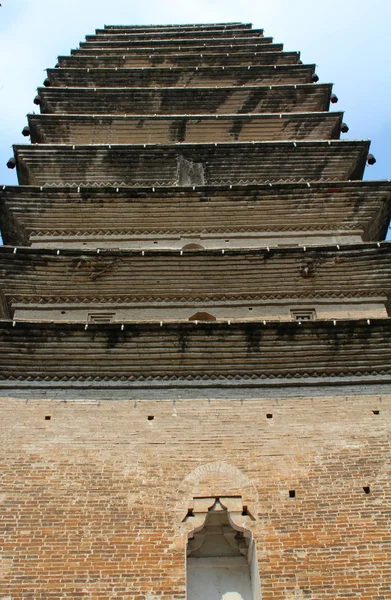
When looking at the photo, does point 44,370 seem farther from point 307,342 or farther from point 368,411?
point 368,411

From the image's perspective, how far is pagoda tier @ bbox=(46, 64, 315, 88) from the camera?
667 inches

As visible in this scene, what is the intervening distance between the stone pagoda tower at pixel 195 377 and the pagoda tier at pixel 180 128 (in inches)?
35.1

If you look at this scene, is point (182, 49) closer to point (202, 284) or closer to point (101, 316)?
point (202, 284)

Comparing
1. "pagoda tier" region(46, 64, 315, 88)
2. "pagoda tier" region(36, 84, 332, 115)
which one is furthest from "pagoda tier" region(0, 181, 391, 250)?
"pagoda tier" region(46, 64, 315, 88)

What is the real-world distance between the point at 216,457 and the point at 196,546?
3.39 feet

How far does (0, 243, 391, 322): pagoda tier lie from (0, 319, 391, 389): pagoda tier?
1.57m

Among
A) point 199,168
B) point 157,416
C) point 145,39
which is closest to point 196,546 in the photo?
point 157,416

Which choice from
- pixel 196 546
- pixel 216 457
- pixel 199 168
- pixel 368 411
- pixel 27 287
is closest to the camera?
pixel 196 546

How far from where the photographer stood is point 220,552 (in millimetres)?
8070

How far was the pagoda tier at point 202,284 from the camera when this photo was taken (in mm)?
10945

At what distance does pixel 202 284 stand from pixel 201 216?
1983 millimetres

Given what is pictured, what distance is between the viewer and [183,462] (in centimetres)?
844

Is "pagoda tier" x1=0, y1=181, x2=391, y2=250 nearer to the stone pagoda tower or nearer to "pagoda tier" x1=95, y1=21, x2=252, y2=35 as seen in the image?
the stone pagoda tower

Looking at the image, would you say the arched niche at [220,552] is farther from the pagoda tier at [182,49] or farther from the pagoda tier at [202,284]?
the pagoda tier at [182,49]
